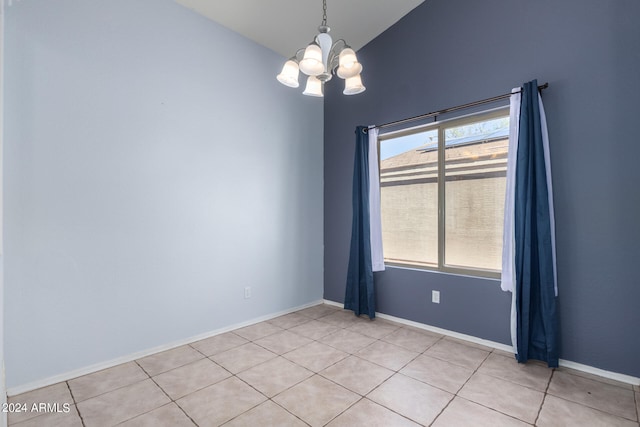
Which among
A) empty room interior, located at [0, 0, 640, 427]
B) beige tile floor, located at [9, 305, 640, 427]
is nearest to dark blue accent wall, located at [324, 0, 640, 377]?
empty room interior, located at [0, 0, 640, 427]

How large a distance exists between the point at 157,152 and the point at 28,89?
838mm

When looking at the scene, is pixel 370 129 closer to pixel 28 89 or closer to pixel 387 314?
pixel 387 314

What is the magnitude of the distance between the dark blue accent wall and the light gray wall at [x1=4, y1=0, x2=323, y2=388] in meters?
1.82

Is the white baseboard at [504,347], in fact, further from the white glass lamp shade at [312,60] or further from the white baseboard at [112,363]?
the white glass lamp shade at [312,60]

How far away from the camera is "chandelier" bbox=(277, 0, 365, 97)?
187 centimetres

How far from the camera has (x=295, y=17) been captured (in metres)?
3.04

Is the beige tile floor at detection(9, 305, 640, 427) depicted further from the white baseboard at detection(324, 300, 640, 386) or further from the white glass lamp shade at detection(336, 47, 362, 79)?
the white glass lamp shade at detection(336, 47, 362, 79)

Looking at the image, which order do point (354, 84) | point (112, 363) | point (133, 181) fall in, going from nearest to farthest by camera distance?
point (354, 84)
point (112, 363)
point (133, 181)

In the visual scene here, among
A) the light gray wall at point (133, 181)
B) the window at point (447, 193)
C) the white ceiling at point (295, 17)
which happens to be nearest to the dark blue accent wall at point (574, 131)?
the window at point (447, 193)

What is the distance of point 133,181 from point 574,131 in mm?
3386

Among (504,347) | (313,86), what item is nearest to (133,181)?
(313,86)

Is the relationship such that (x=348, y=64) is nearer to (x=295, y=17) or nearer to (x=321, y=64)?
(x=321, y=64)

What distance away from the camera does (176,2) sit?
269 cm

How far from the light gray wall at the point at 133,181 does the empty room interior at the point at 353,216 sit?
0.02 metres
